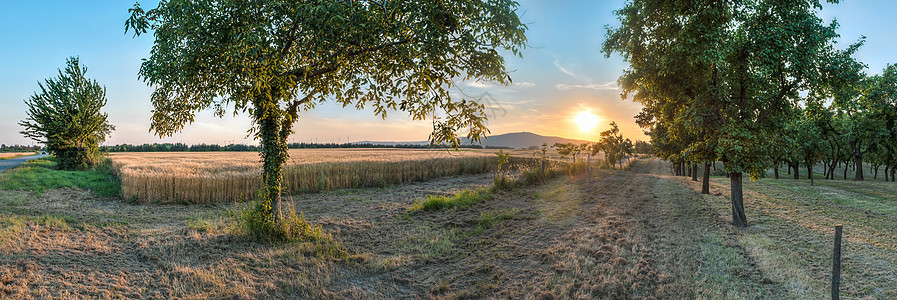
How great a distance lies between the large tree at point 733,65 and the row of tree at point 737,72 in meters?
0.03

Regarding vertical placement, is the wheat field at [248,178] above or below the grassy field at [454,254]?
above

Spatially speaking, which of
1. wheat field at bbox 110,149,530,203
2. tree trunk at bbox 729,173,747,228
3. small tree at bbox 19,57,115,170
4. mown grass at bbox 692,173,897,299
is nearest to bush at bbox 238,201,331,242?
wheat field at bbox 110,149,530,203

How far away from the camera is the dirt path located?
19.4 feet

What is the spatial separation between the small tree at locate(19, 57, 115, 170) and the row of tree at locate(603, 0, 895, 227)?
34.6 m

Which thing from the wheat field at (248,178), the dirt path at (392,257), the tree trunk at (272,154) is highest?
the tree trunk at (272,154)

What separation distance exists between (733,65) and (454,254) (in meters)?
10.4

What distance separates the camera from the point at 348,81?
8.46 metres

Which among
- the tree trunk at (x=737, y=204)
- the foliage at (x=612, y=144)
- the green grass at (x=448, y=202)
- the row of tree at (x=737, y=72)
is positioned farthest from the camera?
the foliage at (x=612, y=144)

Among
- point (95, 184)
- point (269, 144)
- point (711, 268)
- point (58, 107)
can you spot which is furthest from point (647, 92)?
point (58, 107)

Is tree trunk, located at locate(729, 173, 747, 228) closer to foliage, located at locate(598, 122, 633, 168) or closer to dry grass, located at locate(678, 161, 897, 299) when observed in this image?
dry grass, located at locate(678, 161, 897, 299)

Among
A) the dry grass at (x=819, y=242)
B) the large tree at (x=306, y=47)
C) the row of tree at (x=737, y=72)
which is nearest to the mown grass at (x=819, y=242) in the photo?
the dry grass at (x=819, y=242)

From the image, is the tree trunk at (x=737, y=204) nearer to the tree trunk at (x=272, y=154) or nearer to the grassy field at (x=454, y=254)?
the grassy field at (x=454, y=254)

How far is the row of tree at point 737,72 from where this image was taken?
917 centimetres

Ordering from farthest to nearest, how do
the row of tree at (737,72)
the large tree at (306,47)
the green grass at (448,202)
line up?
1. the green grass at (448,202)
2. the row of tree at (737,72)
3. the large tree at (306,47)
